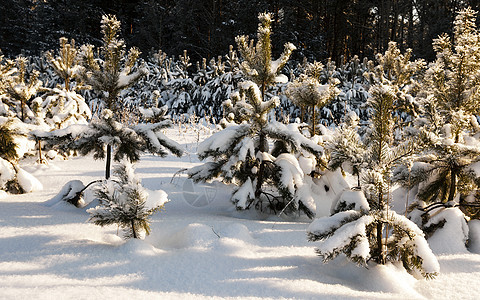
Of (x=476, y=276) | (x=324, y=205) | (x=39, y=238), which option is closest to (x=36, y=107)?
(x=39, y=238)

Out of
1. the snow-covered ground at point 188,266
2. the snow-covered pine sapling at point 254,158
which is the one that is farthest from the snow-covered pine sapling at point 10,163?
the snow-covered pine sapling at point 254,158

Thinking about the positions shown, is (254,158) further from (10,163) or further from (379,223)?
(10,163)

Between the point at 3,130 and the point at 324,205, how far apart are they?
3.42 m

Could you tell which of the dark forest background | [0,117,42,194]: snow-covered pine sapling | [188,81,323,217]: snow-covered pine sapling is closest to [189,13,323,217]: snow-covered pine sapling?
[188,81,323,217]: snow-covered pine sapling

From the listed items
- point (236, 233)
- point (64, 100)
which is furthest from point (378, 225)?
point (64, 100)

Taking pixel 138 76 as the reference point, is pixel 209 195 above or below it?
below

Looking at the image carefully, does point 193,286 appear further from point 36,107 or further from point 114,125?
point 36,107

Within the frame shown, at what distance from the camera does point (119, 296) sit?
163 cm

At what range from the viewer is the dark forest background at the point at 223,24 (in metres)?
20.7

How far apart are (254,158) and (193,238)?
1032 mm

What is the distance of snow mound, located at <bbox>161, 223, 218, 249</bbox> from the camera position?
7.45ft

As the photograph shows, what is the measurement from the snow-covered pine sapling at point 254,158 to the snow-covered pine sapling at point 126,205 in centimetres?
88

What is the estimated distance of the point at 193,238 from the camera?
2312mm

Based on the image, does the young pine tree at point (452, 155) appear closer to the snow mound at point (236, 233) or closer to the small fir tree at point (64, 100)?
the snow mound at point (236, 233)
